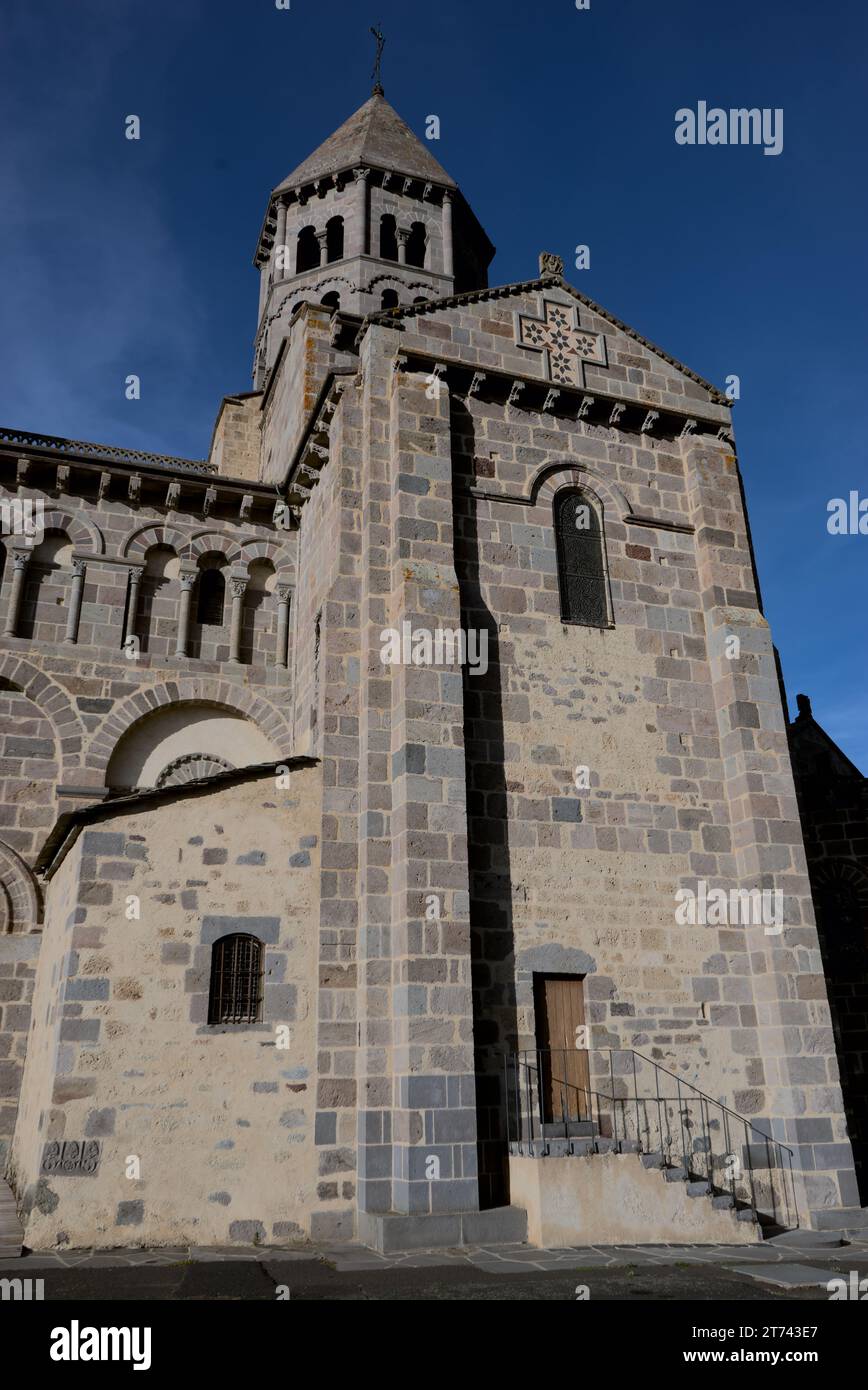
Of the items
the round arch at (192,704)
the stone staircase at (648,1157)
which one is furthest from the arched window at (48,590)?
the stone staircase at (648,1157)

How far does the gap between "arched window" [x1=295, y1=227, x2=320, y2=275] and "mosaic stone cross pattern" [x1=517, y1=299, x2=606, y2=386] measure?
9.87 metres

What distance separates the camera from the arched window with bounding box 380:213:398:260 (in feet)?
71.5

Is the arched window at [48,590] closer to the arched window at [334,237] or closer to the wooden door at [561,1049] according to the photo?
the wooden door at [561,1049]

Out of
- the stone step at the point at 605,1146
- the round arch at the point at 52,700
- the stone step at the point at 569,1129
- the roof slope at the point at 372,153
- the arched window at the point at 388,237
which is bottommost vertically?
the stone step at the point at 605,1146

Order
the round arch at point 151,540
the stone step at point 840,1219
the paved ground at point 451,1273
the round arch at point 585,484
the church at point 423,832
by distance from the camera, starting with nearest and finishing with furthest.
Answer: the paved ground at point 451,1273 → the church at point 423,832 → the stone step at point 840,1219 → the round arch at point 585,484 → the round arch at point 151,540

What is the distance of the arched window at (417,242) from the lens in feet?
72.8

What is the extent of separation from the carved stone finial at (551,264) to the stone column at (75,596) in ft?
26.4

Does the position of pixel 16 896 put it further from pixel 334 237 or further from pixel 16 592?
pixel 334 237

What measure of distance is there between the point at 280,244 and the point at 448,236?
3.82 metres

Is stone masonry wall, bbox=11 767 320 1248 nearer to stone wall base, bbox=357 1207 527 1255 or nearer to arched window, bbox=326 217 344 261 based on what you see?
stone wall base, bbox=357 1207 527 1255

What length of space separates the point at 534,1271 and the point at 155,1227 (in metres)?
3.61

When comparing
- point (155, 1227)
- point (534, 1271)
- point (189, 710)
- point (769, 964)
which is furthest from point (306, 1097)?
point (189, 710)

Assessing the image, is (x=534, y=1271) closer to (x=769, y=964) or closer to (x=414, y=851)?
(x=414, y=851)

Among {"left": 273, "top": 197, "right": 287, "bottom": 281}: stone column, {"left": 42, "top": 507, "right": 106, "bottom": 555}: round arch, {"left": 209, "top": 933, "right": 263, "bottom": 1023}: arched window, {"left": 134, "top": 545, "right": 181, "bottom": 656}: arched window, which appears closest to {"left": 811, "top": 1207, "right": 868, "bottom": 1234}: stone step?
{"left": 209, "top": 933, "right": 263, "bottom": 1023}: arched window
